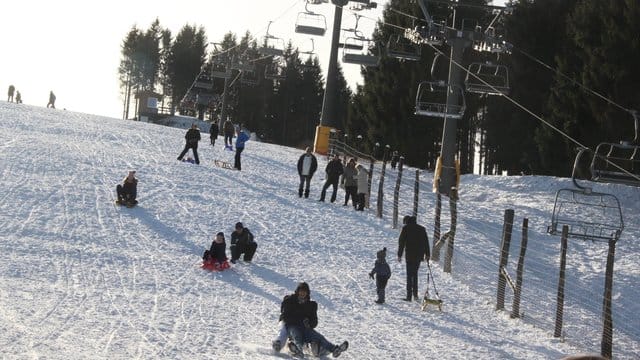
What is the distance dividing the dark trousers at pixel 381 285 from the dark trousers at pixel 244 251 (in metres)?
3.57

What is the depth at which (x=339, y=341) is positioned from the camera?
15.3m

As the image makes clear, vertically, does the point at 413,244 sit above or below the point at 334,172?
below

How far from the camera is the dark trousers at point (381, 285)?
59.1 ft

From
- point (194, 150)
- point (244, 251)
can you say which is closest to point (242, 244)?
point (244, 251)

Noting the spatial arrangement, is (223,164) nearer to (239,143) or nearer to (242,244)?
(239,143)

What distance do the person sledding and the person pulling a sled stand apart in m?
5.49

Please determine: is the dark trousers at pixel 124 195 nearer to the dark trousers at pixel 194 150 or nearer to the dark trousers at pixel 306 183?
the dark trousers at pixel 306 183

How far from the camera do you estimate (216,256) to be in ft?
64.7

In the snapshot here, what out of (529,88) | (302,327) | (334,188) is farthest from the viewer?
(529,88)

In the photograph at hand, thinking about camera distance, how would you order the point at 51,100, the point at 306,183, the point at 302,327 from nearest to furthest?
the point at 302,327 < the point at 306,183 < the point at 51,100

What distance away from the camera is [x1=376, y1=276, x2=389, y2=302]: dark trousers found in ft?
59.1

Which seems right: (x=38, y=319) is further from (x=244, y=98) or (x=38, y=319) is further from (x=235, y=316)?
(x=244, y=98)

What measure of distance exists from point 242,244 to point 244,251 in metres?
0.16

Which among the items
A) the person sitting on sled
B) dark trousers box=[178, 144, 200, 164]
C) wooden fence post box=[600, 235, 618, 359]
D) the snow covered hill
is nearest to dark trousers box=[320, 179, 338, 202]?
the snow covered hill
